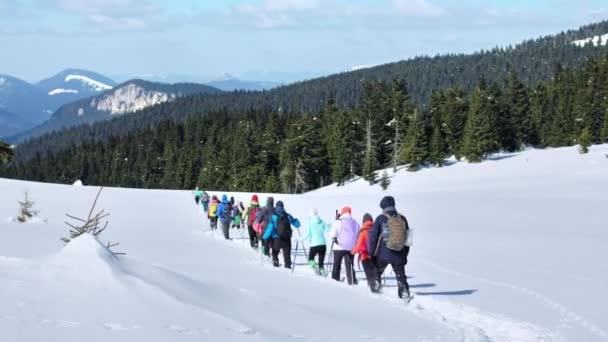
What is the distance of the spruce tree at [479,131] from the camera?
6178 centimetres

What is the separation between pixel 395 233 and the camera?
1116cm

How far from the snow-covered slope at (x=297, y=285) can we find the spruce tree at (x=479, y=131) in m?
27.3

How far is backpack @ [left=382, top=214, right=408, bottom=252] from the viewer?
439 inches

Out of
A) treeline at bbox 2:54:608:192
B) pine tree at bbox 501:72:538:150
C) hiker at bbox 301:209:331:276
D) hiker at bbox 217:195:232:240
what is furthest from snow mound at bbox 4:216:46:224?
pine tree at bbox 501:72:538:150

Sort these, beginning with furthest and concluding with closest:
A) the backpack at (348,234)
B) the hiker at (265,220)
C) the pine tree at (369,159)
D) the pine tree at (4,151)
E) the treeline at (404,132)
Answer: the treeline at (404,132) < the pine tree at (369,159) < the pine tree at (4,151) < the hiker at (265,220) < the backpack at (348,234)

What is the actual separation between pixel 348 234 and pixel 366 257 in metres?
0.79

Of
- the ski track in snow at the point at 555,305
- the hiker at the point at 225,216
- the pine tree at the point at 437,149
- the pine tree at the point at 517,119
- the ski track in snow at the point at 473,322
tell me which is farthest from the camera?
the pine tree at the point at 517,119

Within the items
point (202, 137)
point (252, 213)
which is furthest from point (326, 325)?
point (202, 137)

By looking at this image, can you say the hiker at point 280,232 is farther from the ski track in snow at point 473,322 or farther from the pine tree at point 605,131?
the pine tree at point 605,131

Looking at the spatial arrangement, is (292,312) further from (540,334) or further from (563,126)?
(563,126)

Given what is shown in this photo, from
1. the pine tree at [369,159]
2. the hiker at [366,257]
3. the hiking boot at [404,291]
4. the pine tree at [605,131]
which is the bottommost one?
the hiking boot at [404,291]

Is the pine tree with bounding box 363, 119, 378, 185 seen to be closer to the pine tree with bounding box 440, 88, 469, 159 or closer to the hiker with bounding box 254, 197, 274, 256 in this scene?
the pine tree with bounding box 440, 88, 469, 159

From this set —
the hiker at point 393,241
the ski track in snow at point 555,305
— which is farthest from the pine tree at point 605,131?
the hiker at point 393,241

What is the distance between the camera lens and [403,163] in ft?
222
